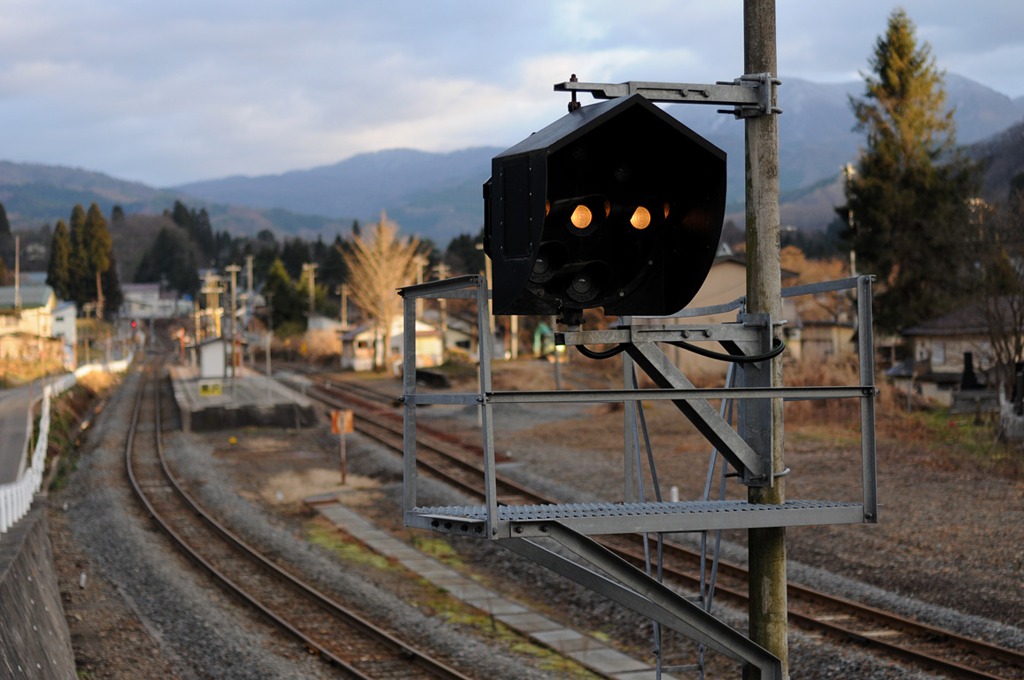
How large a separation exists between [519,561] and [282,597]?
3.78m

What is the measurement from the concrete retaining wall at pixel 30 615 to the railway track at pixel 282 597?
2.57m

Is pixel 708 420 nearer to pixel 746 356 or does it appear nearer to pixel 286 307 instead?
pixel 746 356

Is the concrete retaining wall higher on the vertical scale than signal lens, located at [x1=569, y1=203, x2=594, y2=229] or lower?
lower

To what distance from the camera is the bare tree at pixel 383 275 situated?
6134 cm

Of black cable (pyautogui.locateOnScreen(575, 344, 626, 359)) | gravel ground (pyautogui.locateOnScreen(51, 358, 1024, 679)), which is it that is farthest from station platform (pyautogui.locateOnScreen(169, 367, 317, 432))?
black cable (pyautogui.locateOnScreen(575, 344, 626, 359))

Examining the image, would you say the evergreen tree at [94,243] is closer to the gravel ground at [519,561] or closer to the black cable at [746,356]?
the gravel ground at [519,561]

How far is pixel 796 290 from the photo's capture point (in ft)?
20.1

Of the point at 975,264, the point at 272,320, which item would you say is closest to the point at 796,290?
the point at 975,264

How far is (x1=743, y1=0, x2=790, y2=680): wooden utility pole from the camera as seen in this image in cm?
538

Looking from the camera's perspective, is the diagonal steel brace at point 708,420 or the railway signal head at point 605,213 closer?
the railway signal head at point 605,213

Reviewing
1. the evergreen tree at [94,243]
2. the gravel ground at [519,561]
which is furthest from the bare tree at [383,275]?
the evergreen tree at [94,243]

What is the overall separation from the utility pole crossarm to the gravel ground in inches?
271

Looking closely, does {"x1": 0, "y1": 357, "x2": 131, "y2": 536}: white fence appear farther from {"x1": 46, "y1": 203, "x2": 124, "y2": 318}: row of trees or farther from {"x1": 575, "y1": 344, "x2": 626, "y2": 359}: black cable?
{"x1": 46, "y1": 203, "x2": 124, "y2": 318}: row of trees

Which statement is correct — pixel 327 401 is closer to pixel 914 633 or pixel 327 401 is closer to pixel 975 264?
pixel 975 264
